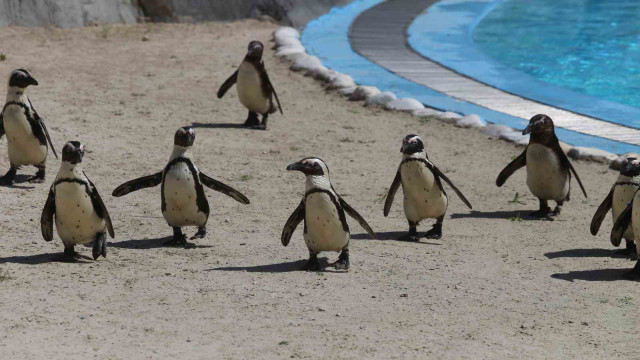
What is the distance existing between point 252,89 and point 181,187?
438cm

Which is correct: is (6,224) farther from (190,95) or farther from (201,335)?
(190,95)

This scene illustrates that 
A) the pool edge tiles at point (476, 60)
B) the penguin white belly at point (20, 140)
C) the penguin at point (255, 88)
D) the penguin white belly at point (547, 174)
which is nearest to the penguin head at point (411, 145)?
the penguin white belly at point (547, 174)

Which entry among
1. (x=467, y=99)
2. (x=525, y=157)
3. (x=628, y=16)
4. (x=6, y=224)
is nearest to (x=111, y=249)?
(x=6, y=224)

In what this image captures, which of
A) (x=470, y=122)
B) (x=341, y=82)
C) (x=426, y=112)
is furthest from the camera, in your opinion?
(x=341, y=82)

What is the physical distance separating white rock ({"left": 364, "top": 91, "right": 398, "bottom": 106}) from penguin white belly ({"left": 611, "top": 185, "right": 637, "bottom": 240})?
5547 millimetres

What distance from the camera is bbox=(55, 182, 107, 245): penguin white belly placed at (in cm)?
643

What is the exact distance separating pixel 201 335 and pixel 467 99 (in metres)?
8.69

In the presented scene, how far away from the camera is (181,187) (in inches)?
276

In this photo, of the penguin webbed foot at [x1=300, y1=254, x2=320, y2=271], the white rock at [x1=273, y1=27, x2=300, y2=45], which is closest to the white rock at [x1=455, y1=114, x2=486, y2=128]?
the white rock at [x1=273, y1=27, x2=300, y2=45]

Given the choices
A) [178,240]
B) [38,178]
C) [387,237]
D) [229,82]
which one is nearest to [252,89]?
[229,82]

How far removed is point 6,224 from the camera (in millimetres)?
7340

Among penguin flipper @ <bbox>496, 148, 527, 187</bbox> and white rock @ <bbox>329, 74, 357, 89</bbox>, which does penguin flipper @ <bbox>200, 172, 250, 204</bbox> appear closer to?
penguin flipper @ <bbox>496, 148, 527, 187</bbox>

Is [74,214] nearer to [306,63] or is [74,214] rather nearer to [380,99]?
[380,99]

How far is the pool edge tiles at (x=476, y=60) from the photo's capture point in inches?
533
